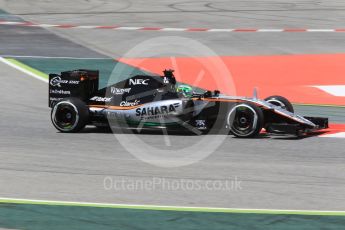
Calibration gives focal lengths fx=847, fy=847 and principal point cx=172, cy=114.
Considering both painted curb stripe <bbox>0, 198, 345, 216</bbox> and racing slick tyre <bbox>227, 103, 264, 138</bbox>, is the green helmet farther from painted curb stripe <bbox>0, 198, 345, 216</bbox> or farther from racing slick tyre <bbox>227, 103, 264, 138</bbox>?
painted curb stripe <bbox>0, 198, 345, 216</bbox>

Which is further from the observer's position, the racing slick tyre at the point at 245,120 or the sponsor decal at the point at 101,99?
the sponsor decal at the point at 101,99

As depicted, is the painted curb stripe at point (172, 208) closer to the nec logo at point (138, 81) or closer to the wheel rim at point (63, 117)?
the wheel rim at point (63, 117)

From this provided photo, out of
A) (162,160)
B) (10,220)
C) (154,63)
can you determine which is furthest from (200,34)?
(10,220)

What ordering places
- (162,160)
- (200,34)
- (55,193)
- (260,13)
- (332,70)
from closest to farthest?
(55,193) → (162,160) → (332,70) → (200,34) → (260,13)

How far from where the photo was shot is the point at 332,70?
23.6m

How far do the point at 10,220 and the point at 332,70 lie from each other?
15.4 meters

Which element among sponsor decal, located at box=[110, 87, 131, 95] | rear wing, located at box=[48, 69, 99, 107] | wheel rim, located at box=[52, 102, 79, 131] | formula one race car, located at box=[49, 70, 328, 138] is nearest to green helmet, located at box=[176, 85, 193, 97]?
formula one race car, located at box=[49, 70, 328, 138]

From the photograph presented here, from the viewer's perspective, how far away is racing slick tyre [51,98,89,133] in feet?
51.3

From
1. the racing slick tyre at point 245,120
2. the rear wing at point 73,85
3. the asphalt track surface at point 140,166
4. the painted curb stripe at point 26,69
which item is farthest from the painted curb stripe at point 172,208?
the painted curb stripe at point 26,69

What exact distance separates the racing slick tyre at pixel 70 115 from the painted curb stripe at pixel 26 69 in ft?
21.7

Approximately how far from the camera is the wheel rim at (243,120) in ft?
48.1

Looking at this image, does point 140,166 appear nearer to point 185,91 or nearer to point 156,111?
point 156,111

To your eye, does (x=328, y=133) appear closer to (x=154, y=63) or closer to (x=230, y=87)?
(x=230, y=87)

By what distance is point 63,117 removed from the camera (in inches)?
622
